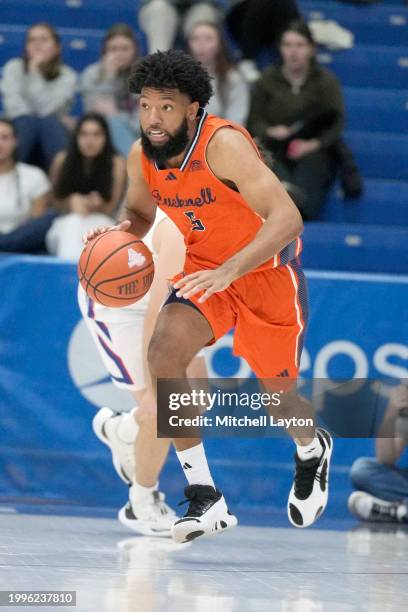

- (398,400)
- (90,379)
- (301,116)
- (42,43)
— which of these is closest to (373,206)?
(301,116)

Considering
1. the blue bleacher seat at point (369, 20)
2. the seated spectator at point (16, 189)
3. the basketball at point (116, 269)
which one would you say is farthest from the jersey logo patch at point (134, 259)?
the blue bleacher seat at point (369, 20)

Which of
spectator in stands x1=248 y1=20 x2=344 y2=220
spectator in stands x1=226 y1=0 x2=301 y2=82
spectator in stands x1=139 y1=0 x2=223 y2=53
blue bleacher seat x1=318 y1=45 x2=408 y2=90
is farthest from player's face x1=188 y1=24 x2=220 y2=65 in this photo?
blue bleacher seat x1=318 y1=45 x2=408 y2=90

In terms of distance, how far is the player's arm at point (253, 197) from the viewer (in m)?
4.73

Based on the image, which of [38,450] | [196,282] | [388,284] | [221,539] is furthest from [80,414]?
[196,282]

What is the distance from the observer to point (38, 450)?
266 inches

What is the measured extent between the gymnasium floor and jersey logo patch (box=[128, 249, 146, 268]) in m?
1.24

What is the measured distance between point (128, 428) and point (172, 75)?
6.37 ft

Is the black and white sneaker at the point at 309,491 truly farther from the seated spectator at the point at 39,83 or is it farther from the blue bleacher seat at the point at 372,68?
the blue bleacher seat at the point at 372,68

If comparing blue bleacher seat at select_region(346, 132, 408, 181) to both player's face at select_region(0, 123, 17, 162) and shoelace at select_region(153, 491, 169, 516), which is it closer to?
player's face at select_region(0, 123, 17, 162)

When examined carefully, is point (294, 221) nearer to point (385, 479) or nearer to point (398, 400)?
point (398, 400)

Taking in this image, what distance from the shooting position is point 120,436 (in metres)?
6.06

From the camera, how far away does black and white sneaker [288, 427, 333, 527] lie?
5.44 meters

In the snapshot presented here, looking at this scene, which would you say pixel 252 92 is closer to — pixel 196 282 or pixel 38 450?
pixel 38 450

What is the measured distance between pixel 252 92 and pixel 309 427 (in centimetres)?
443
